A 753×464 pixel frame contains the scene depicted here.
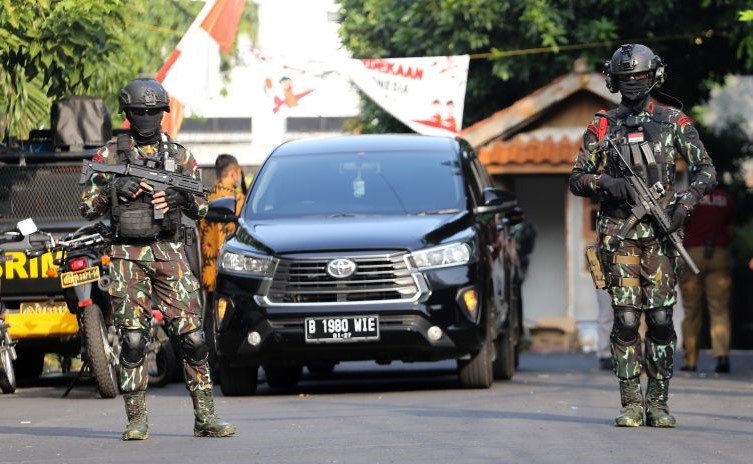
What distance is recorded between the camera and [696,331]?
18016 mm

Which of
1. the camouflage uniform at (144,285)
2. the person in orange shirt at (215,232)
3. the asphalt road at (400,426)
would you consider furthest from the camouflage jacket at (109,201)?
the person in orange shirt at (215,232)

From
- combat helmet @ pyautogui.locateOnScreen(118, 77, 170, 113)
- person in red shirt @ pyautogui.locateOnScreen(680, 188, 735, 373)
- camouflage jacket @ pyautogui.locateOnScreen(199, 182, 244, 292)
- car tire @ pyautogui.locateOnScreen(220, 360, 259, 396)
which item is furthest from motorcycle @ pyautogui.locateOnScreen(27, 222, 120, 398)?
person in red shirt @ pyautogui.locateOnScreen(680, 188, 735, 373)

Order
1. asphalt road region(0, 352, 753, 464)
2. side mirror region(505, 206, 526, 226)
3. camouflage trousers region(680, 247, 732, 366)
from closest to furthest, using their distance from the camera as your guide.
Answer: asphalt road region(0, 352, 753, 464)
side mirror region(505, 206, 526, 226)
camouflage trousers region(680, 247, 732, 366)

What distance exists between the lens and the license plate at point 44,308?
46.8 feet

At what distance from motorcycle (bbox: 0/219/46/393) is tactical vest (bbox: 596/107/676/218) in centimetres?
439

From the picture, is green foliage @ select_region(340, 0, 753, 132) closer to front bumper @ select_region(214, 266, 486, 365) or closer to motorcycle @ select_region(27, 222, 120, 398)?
front bumper @ select_region(214, 266, 486, 365)

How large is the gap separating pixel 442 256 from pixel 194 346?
11.1 ft

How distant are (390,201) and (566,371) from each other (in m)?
4.27

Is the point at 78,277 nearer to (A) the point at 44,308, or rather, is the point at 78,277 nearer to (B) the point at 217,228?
(A) the point at 44,308

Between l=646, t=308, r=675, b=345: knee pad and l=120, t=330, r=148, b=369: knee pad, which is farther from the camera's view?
l=646, t=308, r=675, b=345: knee pad

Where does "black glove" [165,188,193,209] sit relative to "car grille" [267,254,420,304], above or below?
above

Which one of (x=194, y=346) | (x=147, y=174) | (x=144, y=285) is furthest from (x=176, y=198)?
(x=194, y=346)

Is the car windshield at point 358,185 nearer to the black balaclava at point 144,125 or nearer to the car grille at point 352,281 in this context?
the car grille at point 352,281

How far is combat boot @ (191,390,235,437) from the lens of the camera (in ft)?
32.1
